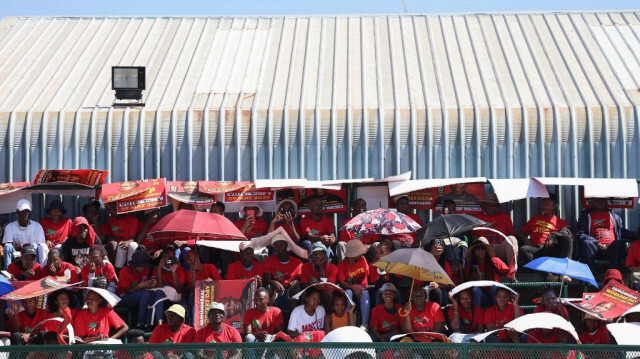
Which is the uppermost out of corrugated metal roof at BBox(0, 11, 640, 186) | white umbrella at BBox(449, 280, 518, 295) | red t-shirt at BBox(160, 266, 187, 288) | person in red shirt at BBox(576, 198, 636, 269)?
corrugated metal roof at BBox(0, 11, 640, 186)

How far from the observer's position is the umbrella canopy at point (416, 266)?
16.3 m

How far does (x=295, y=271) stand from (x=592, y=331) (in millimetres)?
4632

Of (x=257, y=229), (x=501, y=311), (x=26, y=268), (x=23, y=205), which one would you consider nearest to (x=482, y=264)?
(x=501, y=311)

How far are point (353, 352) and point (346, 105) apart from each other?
10.4 m

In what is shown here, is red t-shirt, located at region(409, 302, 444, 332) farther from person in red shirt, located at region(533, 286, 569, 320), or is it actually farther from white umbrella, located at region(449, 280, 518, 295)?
person in red shirt, located at region(533, 286, 569, 320)

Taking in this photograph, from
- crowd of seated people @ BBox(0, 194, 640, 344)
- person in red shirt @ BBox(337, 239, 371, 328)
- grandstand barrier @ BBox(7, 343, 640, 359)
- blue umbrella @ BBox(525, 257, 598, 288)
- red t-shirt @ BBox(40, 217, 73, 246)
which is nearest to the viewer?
grandstand barrier @ BBox(7, 343, 640, 359)

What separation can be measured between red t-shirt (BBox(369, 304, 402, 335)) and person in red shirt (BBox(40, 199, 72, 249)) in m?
5.84

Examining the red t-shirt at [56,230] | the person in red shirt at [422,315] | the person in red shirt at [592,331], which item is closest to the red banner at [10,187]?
the red t-shirt at [56,230]

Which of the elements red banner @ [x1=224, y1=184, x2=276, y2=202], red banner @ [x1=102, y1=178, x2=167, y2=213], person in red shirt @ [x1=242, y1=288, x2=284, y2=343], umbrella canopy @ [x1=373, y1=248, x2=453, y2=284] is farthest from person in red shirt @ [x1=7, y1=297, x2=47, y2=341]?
umbrella canopy @ [x1=373, y1=248, x2=453, y2=284]

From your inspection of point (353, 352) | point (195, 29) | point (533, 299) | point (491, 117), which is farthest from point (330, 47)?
point (353, 352)

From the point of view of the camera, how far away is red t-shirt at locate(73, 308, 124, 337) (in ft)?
53.1

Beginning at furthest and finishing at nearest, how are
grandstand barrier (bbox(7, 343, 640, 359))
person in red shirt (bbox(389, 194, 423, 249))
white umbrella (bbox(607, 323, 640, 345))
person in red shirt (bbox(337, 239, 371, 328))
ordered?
person in red shirt (bbox(389, 194, 423, 249))
person in red shirt (bbox(337, 239, 371, 328))
white umbrella (bbox(607, 323, 640, 345))
grandstand barrier (bbox(7, 343, 640, 359))

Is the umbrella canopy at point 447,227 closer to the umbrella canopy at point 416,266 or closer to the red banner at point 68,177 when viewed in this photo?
the umbrella canopy at point 416,266

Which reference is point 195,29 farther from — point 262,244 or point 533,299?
point 533,299
